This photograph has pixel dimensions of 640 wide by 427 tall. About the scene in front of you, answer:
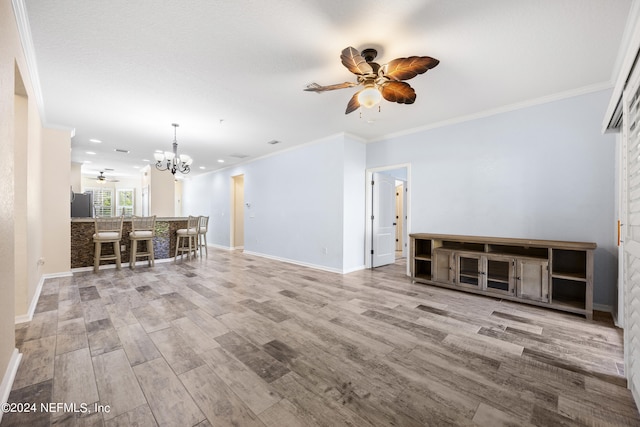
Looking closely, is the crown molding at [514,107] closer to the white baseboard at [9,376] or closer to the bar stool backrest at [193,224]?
the bar stool backrest at [193,224]

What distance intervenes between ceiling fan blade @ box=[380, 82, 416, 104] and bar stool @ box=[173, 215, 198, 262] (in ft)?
17.1

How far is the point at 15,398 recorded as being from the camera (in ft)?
5.06

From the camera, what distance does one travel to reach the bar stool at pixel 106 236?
4.81 m

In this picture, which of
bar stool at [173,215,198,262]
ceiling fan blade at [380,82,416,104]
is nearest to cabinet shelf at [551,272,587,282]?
ceiling fan blade at [380,82,416,104]

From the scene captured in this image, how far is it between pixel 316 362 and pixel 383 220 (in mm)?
4080

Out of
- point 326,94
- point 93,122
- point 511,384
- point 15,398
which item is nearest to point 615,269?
point 511,384

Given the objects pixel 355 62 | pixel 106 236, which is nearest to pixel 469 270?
pixel 355 62

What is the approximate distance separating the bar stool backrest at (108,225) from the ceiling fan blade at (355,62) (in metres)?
5.13

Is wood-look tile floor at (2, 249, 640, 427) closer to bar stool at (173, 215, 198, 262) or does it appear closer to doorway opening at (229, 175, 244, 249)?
bar stool at (173, 215, 198, 262)

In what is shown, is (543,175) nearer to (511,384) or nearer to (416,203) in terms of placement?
(416,203)

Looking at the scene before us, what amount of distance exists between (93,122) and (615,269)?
25.0ft

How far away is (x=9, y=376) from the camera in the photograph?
65.1 inches

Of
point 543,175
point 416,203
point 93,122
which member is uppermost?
point 93,122

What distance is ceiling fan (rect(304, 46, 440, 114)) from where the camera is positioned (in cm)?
215
